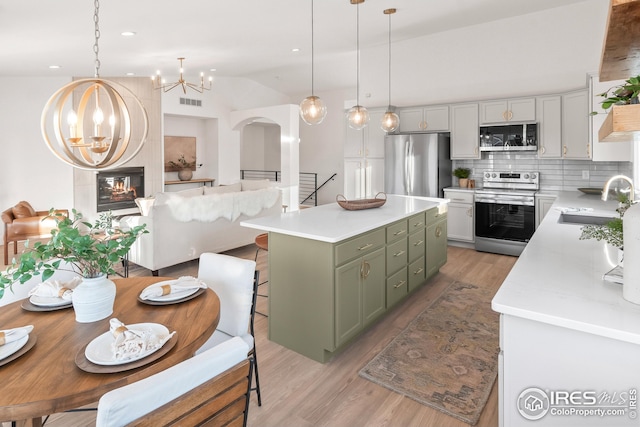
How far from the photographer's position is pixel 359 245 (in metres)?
2.90

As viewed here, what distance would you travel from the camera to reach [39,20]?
147 inches

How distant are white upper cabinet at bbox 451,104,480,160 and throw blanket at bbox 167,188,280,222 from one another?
9.50 feet

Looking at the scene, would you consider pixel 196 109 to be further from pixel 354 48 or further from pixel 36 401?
pixel 36 401

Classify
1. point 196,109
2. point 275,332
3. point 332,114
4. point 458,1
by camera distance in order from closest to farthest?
1. point 275,332
2. point 458,1
3. point 196,109
4. point 332,114

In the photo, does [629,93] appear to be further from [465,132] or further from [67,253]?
[465,132]

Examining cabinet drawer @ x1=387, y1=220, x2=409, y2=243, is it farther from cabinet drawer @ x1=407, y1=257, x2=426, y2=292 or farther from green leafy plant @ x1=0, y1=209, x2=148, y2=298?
green leafy plant @ x1=0, y1=209, x2=148, y2=298

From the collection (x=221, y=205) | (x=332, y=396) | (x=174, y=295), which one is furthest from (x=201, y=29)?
(x=332, y=396)

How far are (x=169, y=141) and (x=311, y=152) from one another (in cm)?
418

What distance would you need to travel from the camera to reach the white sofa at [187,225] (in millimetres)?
4547

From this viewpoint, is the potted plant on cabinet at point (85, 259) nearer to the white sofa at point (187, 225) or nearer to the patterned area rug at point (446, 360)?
the patterned area rug at point (446, 360)

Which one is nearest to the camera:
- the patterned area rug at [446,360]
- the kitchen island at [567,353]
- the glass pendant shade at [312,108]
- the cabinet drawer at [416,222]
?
the kitchen island at [567,353]

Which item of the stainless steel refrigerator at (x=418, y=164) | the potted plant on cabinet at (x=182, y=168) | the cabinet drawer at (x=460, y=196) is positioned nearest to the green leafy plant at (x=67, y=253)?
the stainless steel refrigerator at (x=418, y=164)

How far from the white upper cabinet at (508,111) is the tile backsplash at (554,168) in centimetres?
53

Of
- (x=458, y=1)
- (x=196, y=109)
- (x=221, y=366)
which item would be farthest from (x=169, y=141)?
(x=221, y=366)
